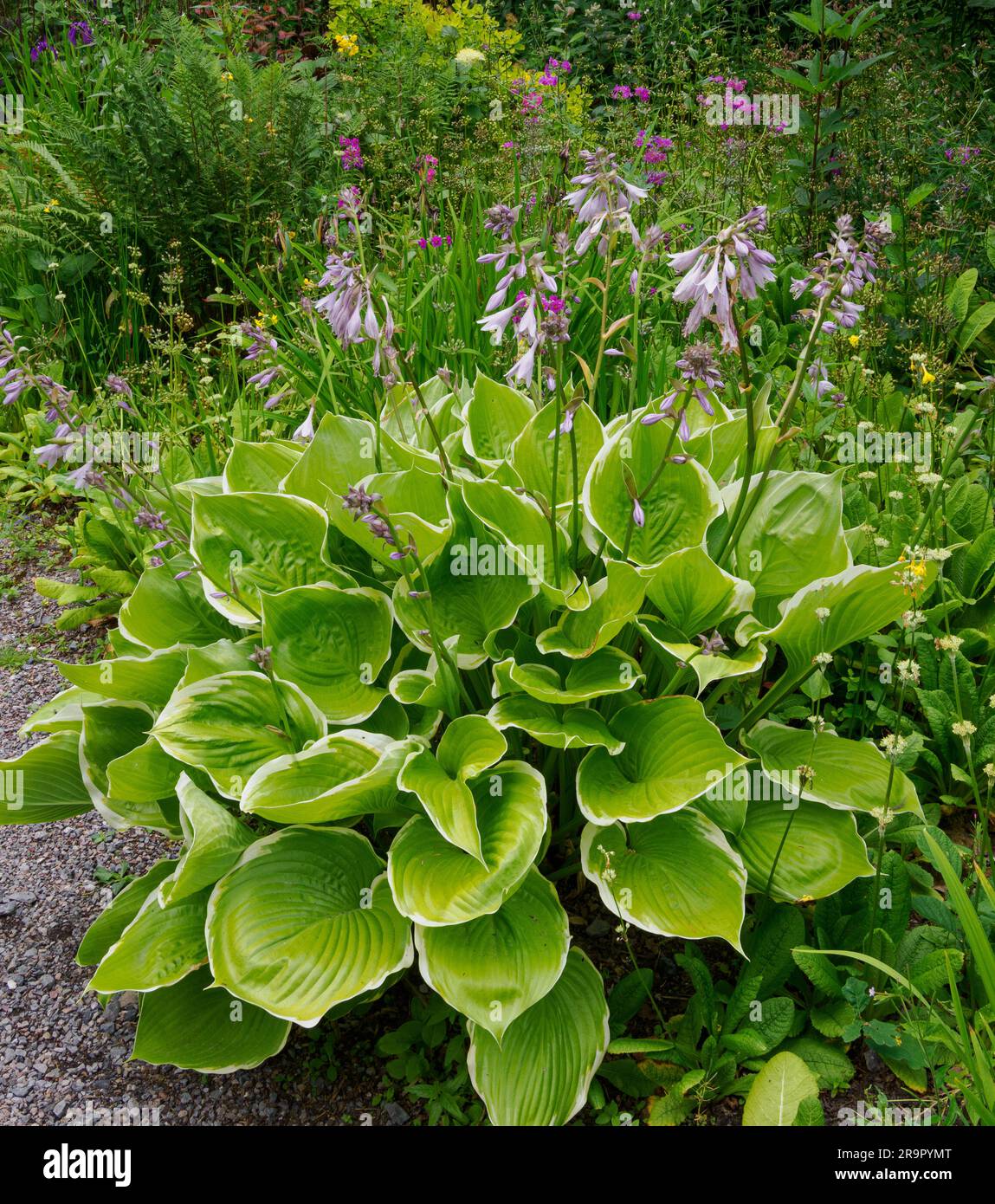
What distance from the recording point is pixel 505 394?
2.53 meters

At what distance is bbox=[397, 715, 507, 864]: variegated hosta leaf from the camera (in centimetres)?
175

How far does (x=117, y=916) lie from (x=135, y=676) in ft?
1.65

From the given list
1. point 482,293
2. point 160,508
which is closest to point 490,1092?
point 160,508

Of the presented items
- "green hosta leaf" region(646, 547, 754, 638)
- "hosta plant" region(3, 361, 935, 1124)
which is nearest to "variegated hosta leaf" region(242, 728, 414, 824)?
"hosta plant" region(3, 361, 935, 1124)

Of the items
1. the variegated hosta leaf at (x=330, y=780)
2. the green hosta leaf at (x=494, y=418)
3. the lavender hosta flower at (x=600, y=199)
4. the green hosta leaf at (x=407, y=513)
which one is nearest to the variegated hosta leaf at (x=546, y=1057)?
the variegated hosta leaf at (x=330, y=780)

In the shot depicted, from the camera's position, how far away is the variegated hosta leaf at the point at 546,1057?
178cm

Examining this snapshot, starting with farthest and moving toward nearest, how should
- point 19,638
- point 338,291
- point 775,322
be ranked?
point 775,322 → point 19,638 → point 338,291

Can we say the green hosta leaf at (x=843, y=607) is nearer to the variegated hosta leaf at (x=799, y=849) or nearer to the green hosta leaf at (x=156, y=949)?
the variegated hosta leaf at (x=799, y=849)

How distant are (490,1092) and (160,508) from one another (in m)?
1.74

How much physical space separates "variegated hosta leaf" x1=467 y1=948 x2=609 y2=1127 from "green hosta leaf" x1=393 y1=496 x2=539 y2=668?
69 centimetres

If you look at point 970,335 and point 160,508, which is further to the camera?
point 970,335

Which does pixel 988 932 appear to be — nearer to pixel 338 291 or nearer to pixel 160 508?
pixel 338 291

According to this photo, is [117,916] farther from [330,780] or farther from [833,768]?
[833,768]

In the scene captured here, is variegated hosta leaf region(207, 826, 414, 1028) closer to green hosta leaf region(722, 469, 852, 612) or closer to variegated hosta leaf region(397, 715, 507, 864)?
variegated hosta leaf region(397, 715, 507, 864)
